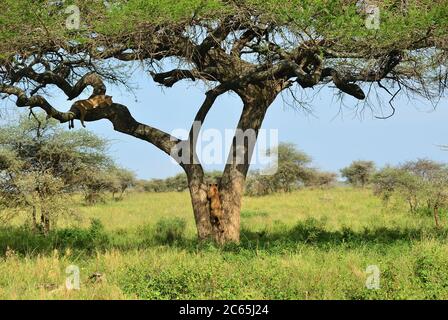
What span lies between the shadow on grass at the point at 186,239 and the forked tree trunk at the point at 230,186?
40 cm

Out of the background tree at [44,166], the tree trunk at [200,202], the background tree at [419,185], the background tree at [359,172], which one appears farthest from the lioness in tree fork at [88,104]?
the background tree at [359,172]

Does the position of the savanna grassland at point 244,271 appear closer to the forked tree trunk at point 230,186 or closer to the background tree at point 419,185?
the forked tree trunk at point 230,186

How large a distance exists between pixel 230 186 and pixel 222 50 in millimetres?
2830

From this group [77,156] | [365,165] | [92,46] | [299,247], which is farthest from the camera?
[365,165]

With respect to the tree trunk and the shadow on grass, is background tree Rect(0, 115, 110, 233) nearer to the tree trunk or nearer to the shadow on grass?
the shadow on grass

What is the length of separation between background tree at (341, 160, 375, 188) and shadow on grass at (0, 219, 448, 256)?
2945 cm

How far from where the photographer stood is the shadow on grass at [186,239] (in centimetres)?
1050

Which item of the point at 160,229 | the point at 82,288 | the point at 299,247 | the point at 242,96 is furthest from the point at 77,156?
the point at 82,288

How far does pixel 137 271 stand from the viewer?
7.14 m

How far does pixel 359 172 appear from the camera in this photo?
141 ft

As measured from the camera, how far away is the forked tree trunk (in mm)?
10758

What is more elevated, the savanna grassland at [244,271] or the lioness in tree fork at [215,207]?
the lioness in tree fork at [215,207]
